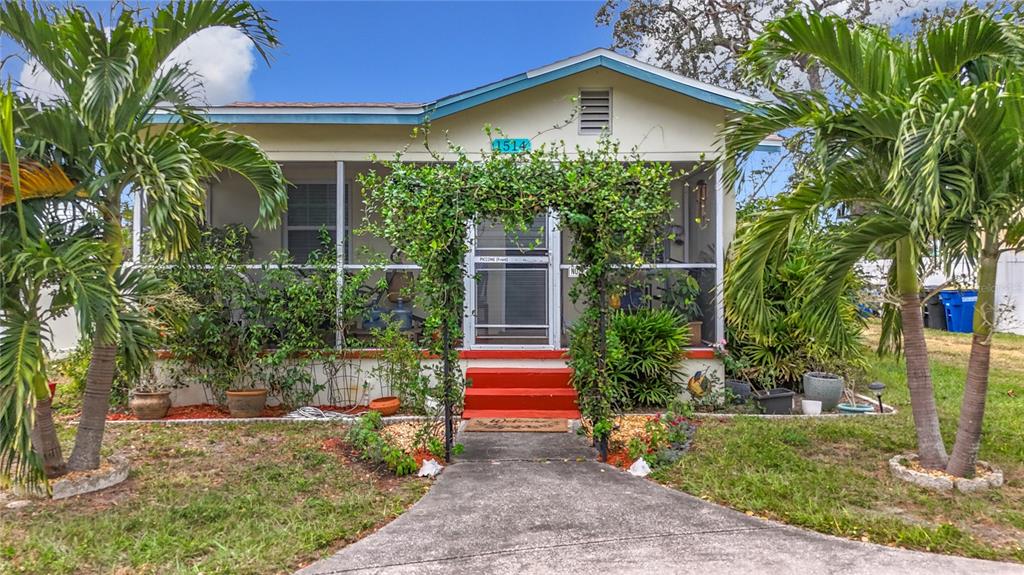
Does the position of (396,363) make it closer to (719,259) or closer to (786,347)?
(719,259)

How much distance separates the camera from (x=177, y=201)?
4250 millimetres

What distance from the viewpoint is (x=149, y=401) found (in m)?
6.92

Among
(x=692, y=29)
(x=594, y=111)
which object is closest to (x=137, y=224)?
(x=594, y=111)

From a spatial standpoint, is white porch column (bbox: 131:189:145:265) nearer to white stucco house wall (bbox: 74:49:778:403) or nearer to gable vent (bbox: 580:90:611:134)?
white stucco house wall (bbox: 74:49:778:403)

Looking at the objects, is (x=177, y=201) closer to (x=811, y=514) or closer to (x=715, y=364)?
(x=811, y=514)

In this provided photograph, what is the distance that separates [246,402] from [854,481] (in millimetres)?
6137

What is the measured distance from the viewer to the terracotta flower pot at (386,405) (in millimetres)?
7027

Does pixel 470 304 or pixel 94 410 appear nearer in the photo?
pixel 94 410

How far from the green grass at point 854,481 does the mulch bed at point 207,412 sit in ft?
13.3

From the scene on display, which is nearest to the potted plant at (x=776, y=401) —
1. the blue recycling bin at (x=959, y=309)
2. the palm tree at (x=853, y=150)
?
the palm tree at (x=853, y=150)

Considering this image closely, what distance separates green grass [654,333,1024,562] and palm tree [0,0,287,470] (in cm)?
435

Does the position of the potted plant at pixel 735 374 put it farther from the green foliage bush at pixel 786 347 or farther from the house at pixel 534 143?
the house at pixel 534 143

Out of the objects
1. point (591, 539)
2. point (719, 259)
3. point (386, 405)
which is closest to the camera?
point (591, 539)

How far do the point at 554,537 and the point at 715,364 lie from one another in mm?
4294
